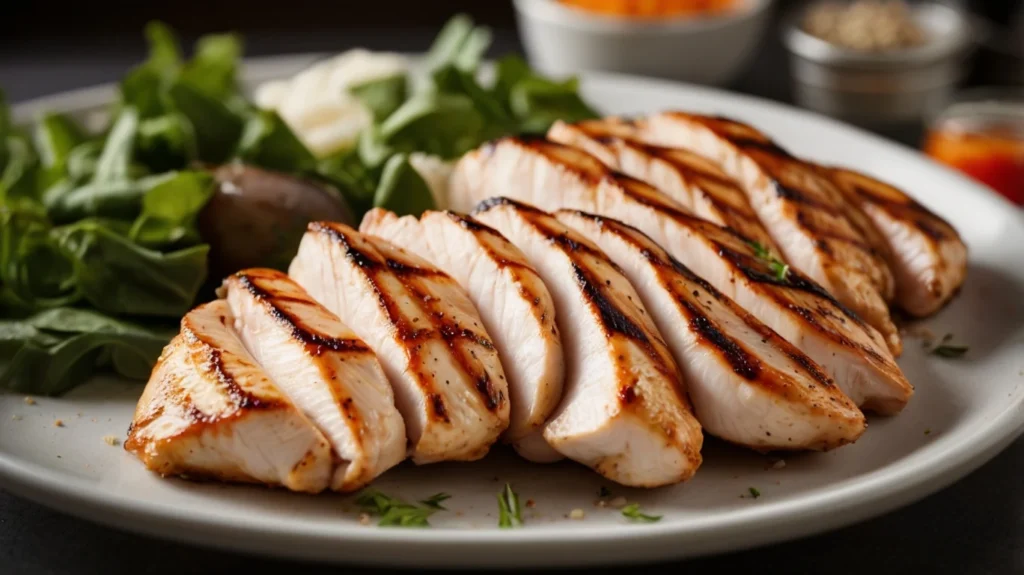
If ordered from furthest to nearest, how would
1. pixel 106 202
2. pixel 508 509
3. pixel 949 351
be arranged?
pixel 106 202
pixel 949 351
pixel 508 509

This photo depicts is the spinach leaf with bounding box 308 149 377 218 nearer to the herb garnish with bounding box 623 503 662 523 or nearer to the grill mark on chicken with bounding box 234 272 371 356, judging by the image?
the grill mark on chicken with bounding box 234 272 371 356

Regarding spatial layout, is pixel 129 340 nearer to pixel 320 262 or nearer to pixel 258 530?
pixel 320 262

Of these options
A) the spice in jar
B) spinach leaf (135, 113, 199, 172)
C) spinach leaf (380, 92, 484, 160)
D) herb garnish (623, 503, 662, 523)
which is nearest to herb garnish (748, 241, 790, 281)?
herb garnish (623, 503, 662, 523)

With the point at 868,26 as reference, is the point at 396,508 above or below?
above

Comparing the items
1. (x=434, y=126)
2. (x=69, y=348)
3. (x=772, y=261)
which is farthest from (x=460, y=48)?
(x=69, y=348)

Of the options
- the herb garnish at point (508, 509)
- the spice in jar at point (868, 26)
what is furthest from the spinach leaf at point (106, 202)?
the spice in jar at point (868, 26)

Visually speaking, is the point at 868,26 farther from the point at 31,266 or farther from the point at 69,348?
the point at 69,348

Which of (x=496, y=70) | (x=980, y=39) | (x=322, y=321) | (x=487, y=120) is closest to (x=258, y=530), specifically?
(x=322, y=321)
